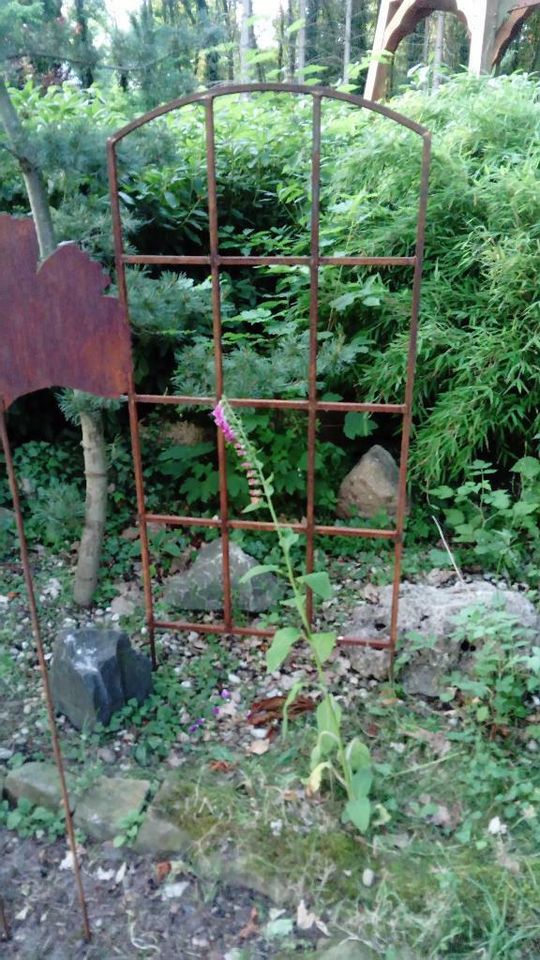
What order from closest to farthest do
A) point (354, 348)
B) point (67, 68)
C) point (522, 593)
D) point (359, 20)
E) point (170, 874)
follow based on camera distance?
point (170, 874) → point (67, 68) → point (522, 593) → point (354, 348) → point (359, 20)

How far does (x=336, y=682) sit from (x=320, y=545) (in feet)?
2.28

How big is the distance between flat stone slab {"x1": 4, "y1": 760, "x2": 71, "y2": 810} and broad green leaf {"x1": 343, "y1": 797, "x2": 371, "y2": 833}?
71cm

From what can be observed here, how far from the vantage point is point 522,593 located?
2.38 m

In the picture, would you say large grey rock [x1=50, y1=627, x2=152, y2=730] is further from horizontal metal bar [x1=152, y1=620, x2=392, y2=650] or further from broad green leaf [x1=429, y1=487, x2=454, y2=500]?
broad green leaf [x1=429, y1=487, x2=454, y2=500]

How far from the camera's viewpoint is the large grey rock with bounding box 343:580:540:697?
2088mm

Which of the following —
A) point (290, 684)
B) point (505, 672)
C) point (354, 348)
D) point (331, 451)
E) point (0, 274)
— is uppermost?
point (0, 274)

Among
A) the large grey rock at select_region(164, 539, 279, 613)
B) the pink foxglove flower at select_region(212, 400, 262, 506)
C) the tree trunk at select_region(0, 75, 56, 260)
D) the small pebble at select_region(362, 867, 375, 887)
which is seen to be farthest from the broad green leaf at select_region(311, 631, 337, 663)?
the tree trunk at select_region(0, 75, 56, 260)

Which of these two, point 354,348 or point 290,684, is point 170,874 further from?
point 354,348

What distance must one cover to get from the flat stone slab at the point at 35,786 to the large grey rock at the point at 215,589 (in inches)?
29.5

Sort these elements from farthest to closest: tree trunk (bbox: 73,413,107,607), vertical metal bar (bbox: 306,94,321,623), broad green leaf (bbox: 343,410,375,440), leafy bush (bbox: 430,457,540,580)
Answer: broad green leaf (bbox: 343,410,375,440) < leafy bush (bbox: 430,457,540,580) < tree trunk (bbox: 73,413,107,607) < vertical metal bar (bbox: 306,94,321,623)

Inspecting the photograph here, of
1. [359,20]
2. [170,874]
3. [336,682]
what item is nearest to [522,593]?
[336,682]

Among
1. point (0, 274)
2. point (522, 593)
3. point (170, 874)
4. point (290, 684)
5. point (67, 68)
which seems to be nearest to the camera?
point (0, 274)

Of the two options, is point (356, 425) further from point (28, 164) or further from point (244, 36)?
point (244, 36)

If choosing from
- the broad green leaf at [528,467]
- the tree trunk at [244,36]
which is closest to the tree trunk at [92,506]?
the broad green leaf at [528,467]
